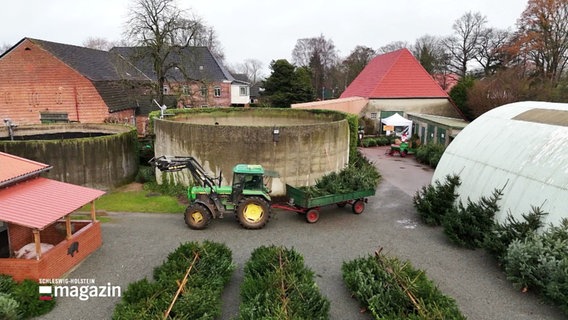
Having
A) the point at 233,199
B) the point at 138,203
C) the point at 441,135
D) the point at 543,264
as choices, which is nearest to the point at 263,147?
the point at 233,199

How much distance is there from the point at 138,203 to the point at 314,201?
7.15 m

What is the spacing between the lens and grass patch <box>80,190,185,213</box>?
588 inches

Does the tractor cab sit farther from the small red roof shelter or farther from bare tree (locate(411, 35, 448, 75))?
bare tree (locate(411, 35, 448, 75))

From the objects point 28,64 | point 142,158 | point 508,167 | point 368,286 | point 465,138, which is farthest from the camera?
point 28,64

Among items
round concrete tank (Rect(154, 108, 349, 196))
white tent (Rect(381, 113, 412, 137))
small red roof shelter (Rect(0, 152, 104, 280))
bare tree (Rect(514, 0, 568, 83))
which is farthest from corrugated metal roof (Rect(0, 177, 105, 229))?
bare tree (Rect(514, 0, 568, 83))

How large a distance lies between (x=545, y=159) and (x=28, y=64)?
30047 millimetres

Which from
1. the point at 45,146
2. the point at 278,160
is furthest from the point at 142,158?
the point at 278,160

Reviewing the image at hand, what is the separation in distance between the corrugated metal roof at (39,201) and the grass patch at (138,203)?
12.2 ft

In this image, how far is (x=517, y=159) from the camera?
12.1 meters

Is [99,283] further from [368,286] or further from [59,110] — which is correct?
[59,110]

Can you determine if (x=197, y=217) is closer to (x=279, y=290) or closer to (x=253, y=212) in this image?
(x=253, y=212)

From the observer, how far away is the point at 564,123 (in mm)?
12250

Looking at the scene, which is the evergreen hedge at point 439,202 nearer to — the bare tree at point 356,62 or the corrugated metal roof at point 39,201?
the corrugated metal roof at point 39,201

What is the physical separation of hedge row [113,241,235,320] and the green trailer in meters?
4.07
